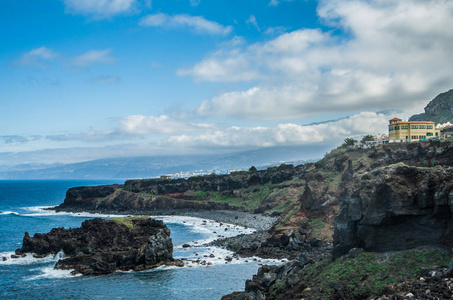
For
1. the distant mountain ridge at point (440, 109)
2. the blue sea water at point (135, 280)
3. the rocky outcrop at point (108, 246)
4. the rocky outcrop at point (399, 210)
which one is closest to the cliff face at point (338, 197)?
the rocky outcrop at point (399, 210)

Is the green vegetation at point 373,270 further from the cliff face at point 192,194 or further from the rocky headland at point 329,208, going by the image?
the cliff face at point 192,194

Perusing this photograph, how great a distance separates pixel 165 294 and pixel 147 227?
86.1ft

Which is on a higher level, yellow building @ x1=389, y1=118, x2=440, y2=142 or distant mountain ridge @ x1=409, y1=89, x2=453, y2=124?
distant mountain ridge @ x1=409, y1=89, x2=453, y2=124

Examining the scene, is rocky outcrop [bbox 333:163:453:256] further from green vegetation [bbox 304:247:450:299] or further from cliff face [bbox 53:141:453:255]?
green vegetation [bbox 304:247:450:299]

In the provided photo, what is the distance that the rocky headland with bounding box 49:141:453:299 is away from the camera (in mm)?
25031

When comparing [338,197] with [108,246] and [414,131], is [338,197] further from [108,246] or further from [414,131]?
[414,131]

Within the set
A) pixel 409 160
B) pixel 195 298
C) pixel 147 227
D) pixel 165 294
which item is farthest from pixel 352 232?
pixel 409 160

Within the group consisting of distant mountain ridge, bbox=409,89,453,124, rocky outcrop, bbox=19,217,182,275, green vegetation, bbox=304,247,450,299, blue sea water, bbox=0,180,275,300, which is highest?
distant mountain ridge, bbox=409,89,453,124

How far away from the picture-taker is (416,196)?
85.7 ft

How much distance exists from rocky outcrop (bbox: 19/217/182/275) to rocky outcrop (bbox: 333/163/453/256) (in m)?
34.4

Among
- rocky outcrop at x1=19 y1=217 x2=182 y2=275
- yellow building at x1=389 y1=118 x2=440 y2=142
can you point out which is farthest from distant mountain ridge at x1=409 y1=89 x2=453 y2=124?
rocky outcrop at x1=19 y1=217 x2=182 y2=275

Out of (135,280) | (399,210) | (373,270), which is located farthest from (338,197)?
(373,270)

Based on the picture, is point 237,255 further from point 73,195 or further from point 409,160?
point 73,195

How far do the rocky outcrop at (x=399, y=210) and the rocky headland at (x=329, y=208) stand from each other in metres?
0.07
